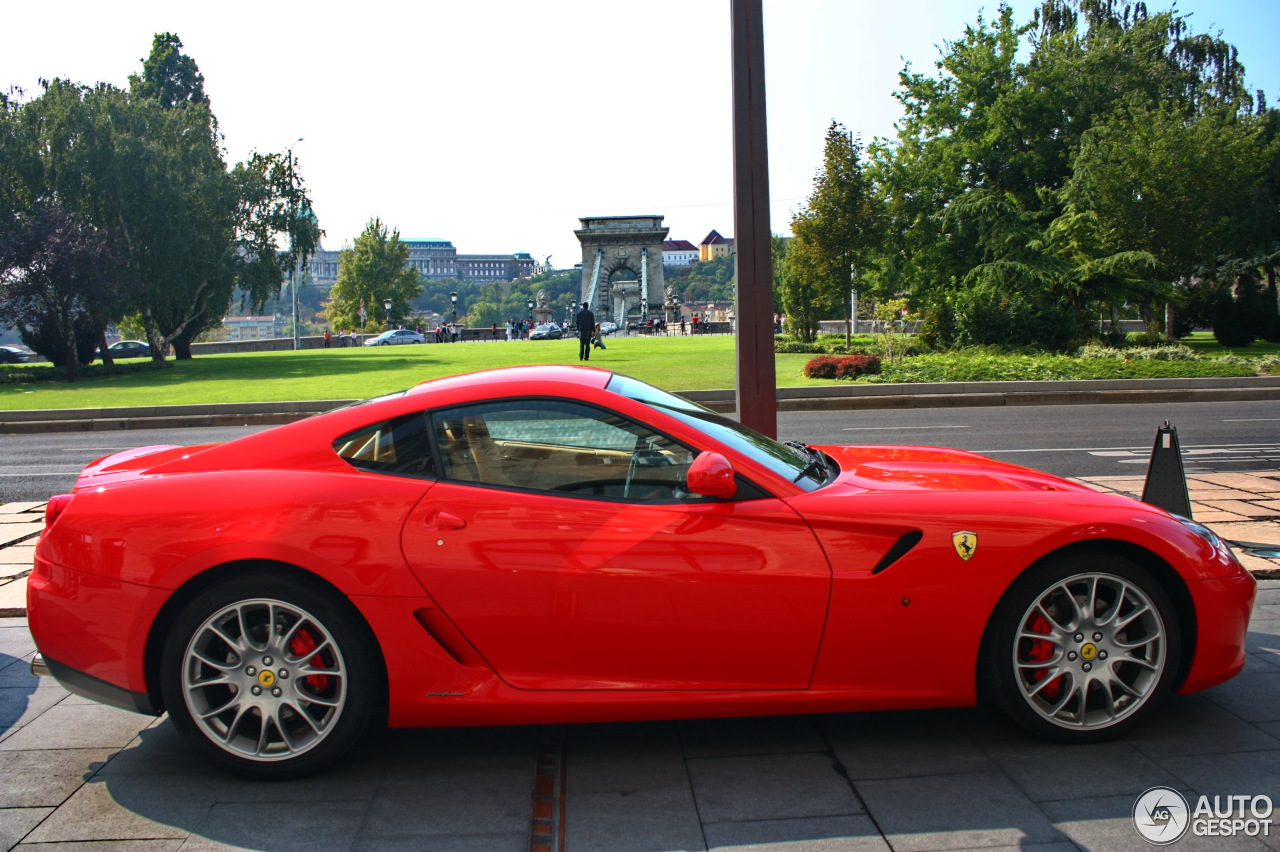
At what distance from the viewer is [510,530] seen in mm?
3125

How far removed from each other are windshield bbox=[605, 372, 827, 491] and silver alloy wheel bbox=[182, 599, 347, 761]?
53.6 inches

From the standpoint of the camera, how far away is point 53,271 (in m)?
27.3

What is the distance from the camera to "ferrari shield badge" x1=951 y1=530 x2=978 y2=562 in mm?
3174

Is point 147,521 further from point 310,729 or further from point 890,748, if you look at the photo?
point 890,748

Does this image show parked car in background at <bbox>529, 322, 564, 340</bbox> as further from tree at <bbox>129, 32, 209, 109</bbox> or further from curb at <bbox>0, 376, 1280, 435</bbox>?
curb at <bbox>0, 376, 1280, 435</bbox>

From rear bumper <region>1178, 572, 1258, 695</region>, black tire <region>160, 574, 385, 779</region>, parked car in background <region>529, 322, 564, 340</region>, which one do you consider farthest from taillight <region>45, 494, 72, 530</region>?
parked car in background <region>529, 322, 564, 340</region>

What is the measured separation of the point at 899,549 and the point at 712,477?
2.21ft

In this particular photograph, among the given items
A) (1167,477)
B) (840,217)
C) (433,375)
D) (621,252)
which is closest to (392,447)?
(1167,477)

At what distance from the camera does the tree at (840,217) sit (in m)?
30.4

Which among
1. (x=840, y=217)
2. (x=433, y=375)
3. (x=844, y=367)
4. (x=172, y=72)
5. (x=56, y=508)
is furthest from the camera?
(x=172, y=72)

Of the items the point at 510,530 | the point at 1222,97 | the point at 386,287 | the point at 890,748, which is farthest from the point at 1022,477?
the point at 386,287

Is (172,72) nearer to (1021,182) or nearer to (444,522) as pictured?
(1021,182)

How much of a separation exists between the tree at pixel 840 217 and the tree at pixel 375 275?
2111 inches

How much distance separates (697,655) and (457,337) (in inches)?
2722
